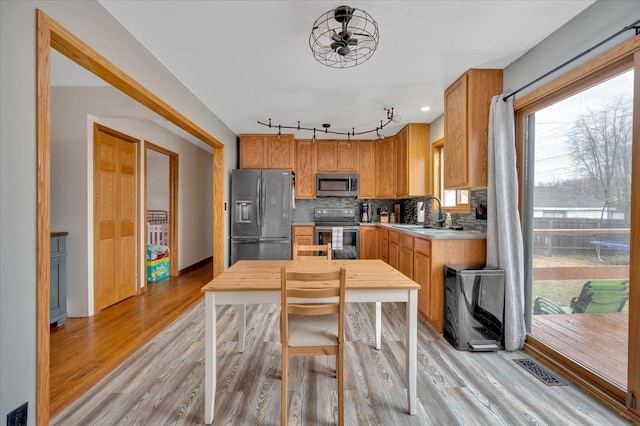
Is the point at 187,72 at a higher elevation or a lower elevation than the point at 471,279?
higher

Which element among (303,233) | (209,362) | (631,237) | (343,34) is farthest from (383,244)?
(209,362)

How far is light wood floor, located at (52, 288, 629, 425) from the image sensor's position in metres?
1.60

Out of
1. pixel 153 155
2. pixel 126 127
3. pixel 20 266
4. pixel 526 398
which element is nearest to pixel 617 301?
pixel 526 398

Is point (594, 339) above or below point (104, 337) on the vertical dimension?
above

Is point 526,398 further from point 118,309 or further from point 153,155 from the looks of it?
point 153,155

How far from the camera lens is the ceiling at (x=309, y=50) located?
70.4 inches

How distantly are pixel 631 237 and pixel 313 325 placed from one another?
6.06ft

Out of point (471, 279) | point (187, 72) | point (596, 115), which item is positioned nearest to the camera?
point (596, 115)

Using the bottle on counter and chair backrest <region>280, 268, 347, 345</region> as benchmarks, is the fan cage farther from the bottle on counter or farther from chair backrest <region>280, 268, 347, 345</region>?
the bottle on counter

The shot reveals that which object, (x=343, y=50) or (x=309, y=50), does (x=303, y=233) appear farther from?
(x=343, y=50)

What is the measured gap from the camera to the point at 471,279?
2.37 meters

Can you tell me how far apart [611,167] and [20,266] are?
326 cm

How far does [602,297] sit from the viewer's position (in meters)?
1.89

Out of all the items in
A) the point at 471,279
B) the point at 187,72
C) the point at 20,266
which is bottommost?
the point at 471,279
